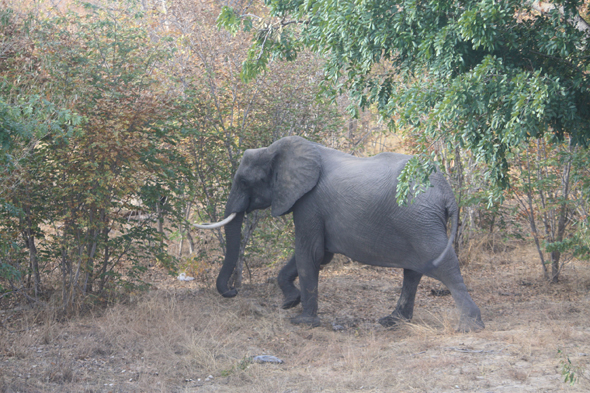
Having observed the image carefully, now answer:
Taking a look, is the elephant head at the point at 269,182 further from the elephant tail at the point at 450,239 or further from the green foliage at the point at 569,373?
the green foliage at the point at 569,373

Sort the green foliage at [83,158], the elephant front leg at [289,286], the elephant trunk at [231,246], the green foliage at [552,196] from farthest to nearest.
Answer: the green foliage at [552,196] → the elephant front leg at [289,286] → the elephant trunk at [231,246] → the green foliage at [83,158]

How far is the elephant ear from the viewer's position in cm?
809

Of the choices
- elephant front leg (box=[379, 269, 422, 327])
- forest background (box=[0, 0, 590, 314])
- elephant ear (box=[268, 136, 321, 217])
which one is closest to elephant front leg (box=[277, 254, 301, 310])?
elephant ear (box=[268, 136, 321, 217])

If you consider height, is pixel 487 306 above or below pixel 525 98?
below

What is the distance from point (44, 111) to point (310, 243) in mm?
3924

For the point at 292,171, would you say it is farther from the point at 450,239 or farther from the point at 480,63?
the point at 480,63

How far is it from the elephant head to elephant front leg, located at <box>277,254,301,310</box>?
793mm

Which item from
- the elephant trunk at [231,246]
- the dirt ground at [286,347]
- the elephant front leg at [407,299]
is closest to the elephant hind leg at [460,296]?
the dirt ground at [286,347]

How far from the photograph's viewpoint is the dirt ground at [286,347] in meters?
5.46

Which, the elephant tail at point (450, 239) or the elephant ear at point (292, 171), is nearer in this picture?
the elephant tail at point (450, 239)

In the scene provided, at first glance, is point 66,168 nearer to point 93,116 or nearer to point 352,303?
point 93,116

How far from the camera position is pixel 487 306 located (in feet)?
29.7

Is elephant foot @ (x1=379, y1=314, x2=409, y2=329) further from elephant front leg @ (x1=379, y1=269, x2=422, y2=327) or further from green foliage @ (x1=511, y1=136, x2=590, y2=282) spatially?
green foliage @ (x1=511, y1=136, x2=590, y2=282)

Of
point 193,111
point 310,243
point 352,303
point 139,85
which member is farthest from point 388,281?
point 139,85
